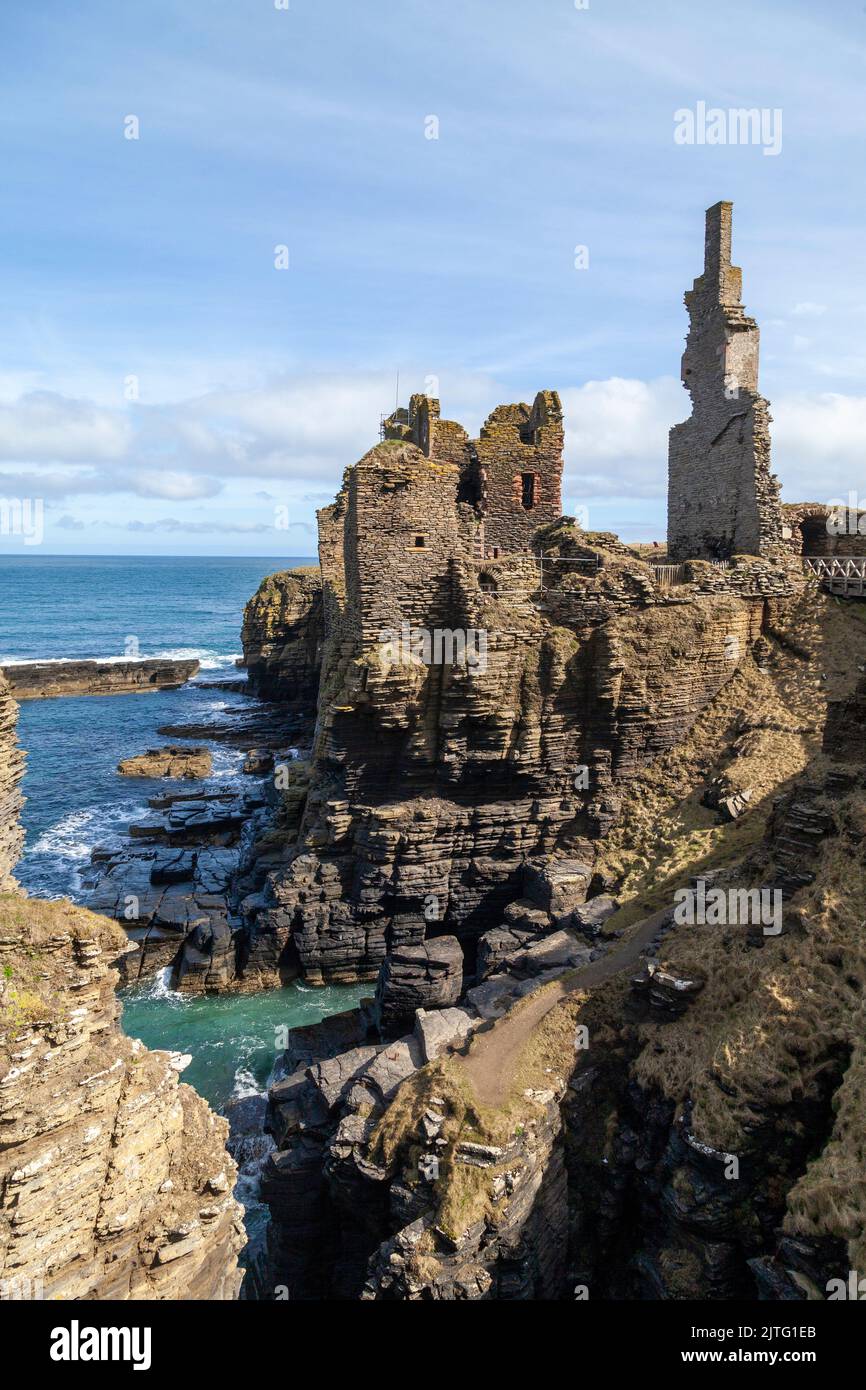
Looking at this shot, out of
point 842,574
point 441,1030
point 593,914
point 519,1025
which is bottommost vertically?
point 441,1030

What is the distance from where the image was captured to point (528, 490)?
33.8 m

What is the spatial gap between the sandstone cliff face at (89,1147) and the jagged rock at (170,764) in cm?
4243

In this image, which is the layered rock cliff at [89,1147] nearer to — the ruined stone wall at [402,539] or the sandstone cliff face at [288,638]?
the ruined stone wall at [402,539]

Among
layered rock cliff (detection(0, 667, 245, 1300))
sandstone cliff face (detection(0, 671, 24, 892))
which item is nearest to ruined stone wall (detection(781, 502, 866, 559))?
sandstone cliff face (detection(0, 671, 24, 892))

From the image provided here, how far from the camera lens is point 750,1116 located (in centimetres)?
1281

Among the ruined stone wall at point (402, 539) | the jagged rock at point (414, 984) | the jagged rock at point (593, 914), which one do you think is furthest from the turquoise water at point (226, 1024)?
the ruined stone wall at point (402, 539)

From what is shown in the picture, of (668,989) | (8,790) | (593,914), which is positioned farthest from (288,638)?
(668,989)

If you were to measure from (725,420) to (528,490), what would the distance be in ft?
28.0

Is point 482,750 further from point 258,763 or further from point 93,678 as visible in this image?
point 93,678

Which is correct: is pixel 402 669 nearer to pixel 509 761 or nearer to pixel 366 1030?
pixel 509 761

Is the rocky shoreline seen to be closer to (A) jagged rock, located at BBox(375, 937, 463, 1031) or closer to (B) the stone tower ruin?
(B) the stone tower ruin

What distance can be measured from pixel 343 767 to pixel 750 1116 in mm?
18173

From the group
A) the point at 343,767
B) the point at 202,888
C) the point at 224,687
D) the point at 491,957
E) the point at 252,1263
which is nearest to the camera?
the point at 252,1263

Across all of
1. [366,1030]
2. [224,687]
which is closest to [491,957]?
[366,1030]
